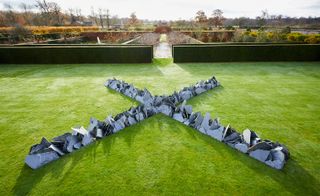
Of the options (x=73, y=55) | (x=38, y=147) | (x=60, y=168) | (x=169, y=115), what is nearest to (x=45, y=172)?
(x=60, y=168)

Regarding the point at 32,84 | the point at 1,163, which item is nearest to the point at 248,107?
the point at 1,163

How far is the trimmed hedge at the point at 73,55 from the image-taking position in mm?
14016

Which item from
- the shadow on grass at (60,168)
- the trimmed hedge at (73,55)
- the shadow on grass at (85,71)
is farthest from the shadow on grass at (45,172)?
the trimmed hedge at (73,55)

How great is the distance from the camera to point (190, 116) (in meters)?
5.29

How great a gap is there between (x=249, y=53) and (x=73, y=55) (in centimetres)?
1188

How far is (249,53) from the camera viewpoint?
555 inches

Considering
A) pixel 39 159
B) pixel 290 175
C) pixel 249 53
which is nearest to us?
pixel 290 175

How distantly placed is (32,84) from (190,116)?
7569 millimetres

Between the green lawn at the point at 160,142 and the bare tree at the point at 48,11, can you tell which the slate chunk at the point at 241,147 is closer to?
the green lawn at the point at 160,142

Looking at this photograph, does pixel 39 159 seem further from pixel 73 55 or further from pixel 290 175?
pixel 73 55

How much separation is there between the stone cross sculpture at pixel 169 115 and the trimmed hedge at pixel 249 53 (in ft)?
26.0

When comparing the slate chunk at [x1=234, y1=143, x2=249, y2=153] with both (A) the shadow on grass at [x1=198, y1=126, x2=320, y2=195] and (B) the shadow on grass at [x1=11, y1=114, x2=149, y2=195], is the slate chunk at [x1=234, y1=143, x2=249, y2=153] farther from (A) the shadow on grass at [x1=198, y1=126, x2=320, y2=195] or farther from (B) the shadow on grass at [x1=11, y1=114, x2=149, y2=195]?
(B) the shadow on grass at [x1=11, y1=114, x2=149, y2=195]

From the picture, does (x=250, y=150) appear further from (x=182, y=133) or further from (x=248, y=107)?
(x=248, y=107)

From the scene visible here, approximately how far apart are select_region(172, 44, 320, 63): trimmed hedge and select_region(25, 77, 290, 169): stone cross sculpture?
7.93 metres
